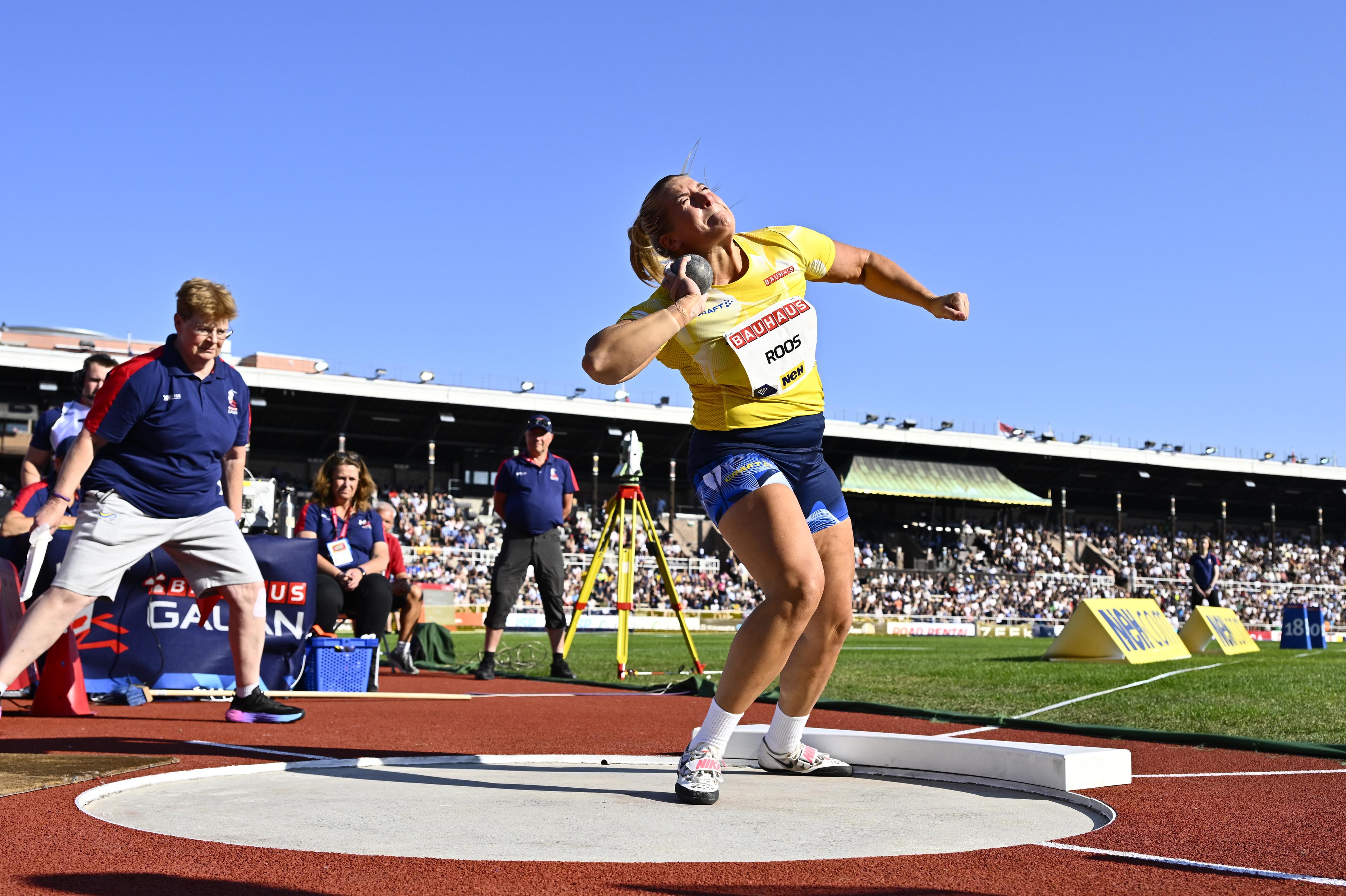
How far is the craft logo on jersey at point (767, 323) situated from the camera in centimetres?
368

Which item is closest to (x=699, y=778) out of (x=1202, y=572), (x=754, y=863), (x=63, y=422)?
(x=754, y=863)

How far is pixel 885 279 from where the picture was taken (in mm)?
4262

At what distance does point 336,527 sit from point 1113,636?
8.34 metres

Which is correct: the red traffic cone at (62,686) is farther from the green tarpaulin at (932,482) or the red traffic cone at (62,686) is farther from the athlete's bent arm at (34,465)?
the green tarpaulin at (932,482)

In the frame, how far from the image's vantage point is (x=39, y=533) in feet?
15.0

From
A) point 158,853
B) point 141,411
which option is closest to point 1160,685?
point 141,411

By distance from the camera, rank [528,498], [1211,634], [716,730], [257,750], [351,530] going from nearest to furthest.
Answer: [716,730] → [257,750] → [351,530] → [528,498] → [1211,634]

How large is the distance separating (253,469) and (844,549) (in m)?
44.4

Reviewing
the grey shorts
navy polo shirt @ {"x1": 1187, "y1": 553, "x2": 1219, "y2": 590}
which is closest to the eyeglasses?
the grey shorts

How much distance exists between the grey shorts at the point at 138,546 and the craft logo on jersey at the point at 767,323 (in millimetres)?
2730

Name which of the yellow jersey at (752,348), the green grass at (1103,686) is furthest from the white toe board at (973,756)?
the green grass at (1103,686)

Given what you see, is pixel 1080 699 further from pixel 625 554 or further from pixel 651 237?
pixel 651 237

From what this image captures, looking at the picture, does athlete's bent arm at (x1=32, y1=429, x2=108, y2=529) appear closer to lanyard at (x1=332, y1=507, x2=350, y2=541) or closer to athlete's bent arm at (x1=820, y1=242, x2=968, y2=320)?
athlete's bent arm at (x1=820, y1=242, x2=968, y2=320)

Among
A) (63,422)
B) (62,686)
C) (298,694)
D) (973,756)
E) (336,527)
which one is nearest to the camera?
(973,756)
